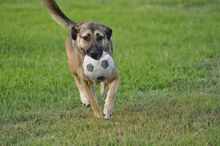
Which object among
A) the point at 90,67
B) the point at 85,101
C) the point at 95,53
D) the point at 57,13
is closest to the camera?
the point at 95,53

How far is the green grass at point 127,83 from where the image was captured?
8180 millimetres

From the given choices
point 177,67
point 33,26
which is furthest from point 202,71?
point 33,26

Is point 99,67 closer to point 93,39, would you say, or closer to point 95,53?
point 95,53

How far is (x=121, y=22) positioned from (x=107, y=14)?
130 centimetres

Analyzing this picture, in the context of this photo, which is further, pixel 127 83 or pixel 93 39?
pixel 127 83

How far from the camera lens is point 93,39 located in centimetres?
897

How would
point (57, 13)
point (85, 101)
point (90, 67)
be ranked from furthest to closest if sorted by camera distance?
point (57, 13), point (85, 101), point (90, 67)

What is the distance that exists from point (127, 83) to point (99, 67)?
9.02 feet

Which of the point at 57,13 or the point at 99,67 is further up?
the point at 57,13

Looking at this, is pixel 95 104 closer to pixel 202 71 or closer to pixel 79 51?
pixel 79 51

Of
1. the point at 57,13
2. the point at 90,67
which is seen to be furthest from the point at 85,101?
the point at 57,13

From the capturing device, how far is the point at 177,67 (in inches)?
510

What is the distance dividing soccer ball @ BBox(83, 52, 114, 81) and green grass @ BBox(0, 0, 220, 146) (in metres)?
0.58

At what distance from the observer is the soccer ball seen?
349 inches
